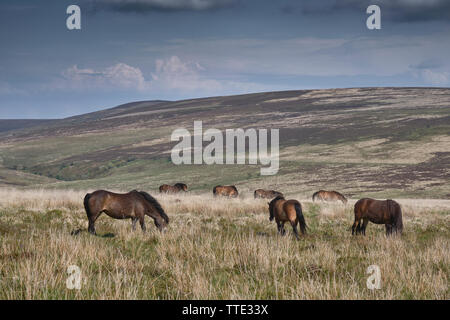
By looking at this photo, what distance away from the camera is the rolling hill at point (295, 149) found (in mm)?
65125

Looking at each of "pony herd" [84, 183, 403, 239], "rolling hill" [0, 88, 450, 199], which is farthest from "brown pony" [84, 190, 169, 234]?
"rolling hill" [0, 88, 450, 199]

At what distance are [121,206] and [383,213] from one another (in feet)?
Answer: 26.7

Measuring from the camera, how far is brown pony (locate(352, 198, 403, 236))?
44.8 ft

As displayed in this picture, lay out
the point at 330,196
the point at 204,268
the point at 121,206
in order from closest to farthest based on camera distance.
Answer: the point at 204,268 < the point at 121,206 < the point at 330,196

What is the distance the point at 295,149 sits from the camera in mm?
96062

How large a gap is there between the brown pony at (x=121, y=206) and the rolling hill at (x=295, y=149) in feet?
144

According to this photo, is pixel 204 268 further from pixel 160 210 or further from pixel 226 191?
pixel 226 191

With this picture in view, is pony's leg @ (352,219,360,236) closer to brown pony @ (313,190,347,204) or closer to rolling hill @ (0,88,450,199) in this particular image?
brown pony @ (313,190,347,204)

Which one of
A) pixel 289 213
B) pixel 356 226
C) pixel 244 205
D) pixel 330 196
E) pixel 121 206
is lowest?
pixel 330 196

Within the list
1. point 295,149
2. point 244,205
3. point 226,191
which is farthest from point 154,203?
point 295,149

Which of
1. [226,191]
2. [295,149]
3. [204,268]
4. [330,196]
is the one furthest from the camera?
[295,149]
